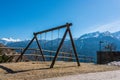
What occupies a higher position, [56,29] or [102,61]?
[56,29]

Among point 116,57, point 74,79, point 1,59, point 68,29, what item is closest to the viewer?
point 74,79

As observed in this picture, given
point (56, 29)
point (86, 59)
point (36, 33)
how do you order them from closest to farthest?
point (56, 29), point (36, 33), point (86, 59)

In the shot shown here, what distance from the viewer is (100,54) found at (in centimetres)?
2883

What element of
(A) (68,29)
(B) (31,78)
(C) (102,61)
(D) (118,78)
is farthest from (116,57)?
(B) (31,78)

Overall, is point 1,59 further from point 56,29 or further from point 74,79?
point 74,79

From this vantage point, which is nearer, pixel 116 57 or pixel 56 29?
pixel 56 29

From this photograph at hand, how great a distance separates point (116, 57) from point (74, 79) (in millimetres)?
18111

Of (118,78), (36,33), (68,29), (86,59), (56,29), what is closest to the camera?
(118,78)

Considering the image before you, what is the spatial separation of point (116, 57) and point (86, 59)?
630cm

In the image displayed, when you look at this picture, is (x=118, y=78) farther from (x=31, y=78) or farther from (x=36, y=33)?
(x=36, y=33)

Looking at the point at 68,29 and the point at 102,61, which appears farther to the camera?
the point at 102,61

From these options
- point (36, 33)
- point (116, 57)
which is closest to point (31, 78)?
point (36, 33)

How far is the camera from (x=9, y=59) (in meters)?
24.8

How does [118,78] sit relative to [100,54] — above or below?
below
